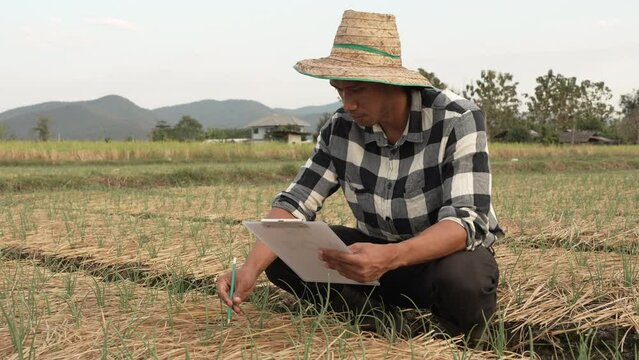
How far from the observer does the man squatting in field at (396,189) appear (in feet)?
6.14

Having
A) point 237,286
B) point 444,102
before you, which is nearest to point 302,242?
point 237,286

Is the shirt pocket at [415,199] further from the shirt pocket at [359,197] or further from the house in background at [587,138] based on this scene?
the house in background at [587,138]

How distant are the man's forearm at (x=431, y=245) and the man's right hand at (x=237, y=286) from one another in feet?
1.48

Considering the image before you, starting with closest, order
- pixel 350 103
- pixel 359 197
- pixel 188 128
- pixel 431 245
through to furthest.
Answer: pixel 431 245, pixel 350 103, pixel 359 197, pixel 188 128

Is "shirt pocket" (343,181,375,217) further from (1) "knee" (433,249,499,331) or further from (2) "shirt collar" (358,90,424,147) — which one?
(1) "knee" (433,249,499,331)

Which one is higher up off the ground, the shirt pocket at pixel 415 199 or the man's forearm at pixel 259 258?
the shirt pocket at pixel 415 199

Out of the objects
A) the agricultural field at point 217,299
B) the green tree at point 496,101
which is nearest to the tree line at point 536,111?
the green tree at point 496,101

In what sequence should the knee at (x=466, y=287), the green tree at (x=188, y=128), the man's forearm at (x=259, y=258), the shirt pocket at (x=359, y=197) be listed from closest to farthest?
the knee at (x=466, y=287)
the man's forearm at (x=259, y=258)
the shirt pocket at (x=359, y=197)
the green tree at (x=188, y=128)

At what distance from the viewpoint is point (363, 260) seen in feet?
5.59

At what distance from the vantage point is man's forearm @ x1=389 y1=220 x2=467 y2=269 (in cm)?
178

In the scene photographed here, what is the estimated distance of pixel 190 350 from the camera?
1.77 metres

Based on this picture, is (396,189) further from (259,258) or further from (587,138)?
(587,138)

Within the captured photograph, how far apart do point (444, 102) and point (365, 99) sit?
0.91ft

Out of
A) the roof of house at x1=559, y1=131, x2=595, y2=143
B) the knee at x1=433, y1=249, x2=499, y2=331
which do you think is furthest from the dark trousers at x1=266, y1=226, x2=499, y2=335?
the roof of house at x1=559, y1=131, x2=595, y2=143
